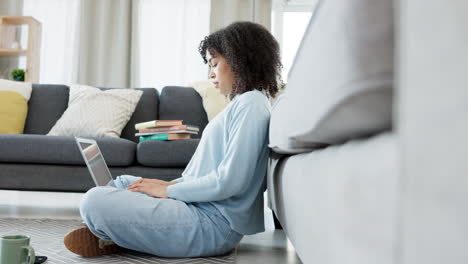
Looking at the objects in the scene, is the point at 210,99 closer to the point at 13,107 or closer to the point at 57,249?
the point at 13,107

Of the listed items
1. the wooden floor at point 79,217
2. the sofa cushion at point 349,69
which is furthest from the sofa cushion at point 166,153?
the sofa cushion at point 349,69

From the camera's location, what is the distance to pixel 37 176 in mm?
2408

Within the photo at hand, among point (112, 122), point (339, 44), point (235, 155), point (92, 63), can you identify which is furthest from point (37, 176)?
point (92, 63)

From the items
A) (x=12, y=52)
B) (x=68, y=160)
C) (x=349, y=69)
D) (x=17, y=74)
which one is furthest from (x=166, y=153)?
(x=12, y=52)

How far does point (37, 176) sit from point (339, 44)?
2.26 meters

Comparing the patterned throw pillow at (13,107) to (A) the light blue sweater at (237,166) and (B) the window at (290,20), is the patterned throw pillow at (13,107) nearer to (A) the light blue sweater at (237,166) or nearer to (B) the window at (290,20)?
(A) the light blue sweater at (237,166)

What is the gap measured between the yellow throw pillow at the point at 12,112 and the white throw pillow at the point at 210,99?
108 centimetres

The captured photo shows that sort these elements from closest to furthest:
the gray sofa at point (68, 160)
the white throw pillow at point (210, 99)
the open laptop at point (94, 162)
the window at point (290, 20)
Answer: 1. the open laptop at point (94, 162)
2. the gray sofa at point (68, 160)
3. the white throw pillow at point (210, 99)
4. the window at point (290, 20)

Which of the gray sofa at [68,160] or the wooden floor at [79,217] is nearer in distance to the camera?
the wooden floor at [79,217]

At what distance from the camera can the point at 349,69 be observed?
39 cm

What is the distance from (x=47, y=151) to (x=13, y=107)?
2.54ft

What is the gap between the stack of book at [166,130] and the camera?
8.44ft

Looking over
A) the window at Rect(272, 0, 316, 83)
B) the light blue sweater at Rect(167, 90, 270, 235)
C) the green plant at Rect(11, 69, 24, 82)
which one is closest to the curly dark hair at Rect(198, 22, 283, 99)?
the light blue sweater at Rect(167, 90, 270, 235)

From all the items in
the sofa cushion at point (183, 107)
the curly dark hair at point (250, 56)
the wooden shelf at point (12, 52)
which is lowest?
the sofa cushion at point (183, 107)
